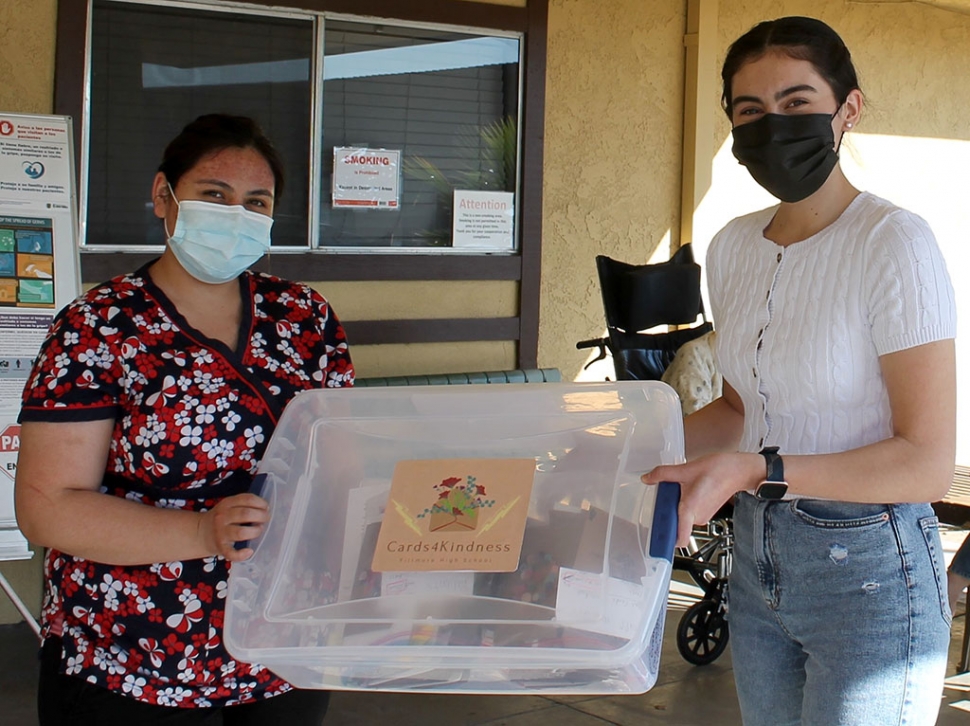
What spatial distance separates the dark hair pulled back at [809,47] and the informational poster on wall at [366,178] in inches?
152

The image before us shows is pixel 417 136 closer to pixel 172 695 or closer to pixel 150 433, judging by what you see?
pixel 150 433

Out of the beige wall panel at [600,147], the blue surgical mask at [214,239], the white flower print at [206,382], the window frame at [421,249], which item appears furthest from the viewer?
the beige wall panel at [600,147]

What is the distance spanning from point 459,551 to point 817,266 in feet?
2.37

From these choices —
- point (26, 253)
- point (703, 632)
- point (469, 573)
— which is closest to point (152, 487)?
point (469, 573)

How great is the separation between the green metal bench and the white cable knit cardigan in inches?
129

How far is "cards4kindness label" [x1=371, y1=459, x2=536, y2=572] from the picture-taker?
1595 mm

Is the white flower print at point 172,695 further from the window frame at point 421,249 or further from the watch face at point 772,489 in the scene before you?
the window frame at point 421,249

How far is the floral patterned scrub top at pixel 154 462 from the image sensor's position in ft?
5.94

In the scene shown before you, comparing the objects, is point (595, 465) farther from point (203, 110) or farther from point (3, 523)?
point (203, 110)

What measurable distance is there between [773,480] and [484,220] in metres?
4.45

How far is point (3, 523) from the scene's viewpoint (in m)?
4.29

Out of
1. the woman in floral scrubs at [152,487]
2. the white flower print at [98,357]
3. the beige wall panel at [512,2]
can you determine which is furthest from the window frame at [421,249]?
the white flower print at [98,357]

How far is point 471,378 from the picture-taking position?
5.61 m

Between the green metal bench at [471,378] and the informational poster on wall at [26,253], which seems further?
the green metal bench at [471,378]
